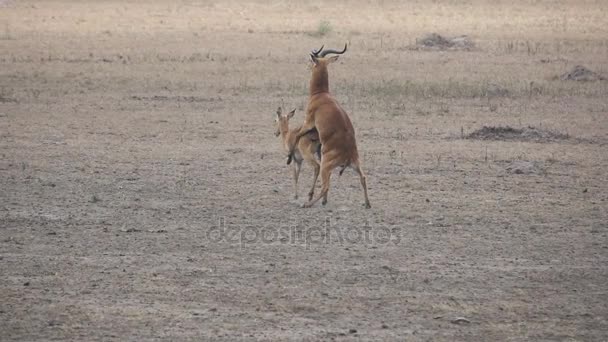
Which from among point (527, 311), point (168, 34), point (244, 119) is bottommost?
point (527, 311)

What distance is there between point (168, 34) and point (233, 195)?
21.1 m

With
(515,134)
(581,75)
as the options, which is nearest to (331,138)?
(515,134)

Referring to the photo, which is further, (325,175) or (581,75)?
(581,75)

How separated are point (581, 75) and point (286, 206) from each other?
42.5ft

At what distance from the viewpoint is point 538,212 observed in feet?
35.5

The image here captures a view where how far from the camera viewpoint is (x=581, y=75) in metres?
21.9

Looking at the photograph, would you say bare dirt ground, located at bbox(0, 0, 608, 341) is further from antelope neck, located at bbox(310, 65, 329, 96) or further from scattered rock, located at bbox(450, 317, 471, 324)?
antelope neck, located at bbox(310, 65, 329, 96)

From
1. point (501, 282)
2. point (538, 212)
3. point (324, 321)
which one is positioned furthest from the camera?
point (538, 212)

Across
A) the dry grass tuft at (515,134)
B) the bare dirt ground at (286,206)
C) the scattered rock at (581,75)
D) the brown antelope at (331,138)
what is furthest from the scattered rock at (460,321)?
→ the scattered rock at (581,75)

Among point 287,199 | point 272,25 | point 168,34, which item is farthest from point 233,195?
point 272,25

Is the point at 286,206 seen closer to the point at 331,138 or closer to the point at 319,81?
the point at 331,138

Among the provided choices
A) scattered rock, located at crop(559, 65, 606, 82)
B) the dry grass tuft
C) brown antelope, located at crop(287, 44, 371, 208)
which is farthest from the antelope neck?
scattered rock, located at crop(559, 65, 606, 82)

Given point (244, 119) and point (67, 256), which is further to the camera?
point (244, 119)

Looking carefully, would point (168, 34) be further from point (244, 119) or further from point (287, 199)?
point (287, 199)
